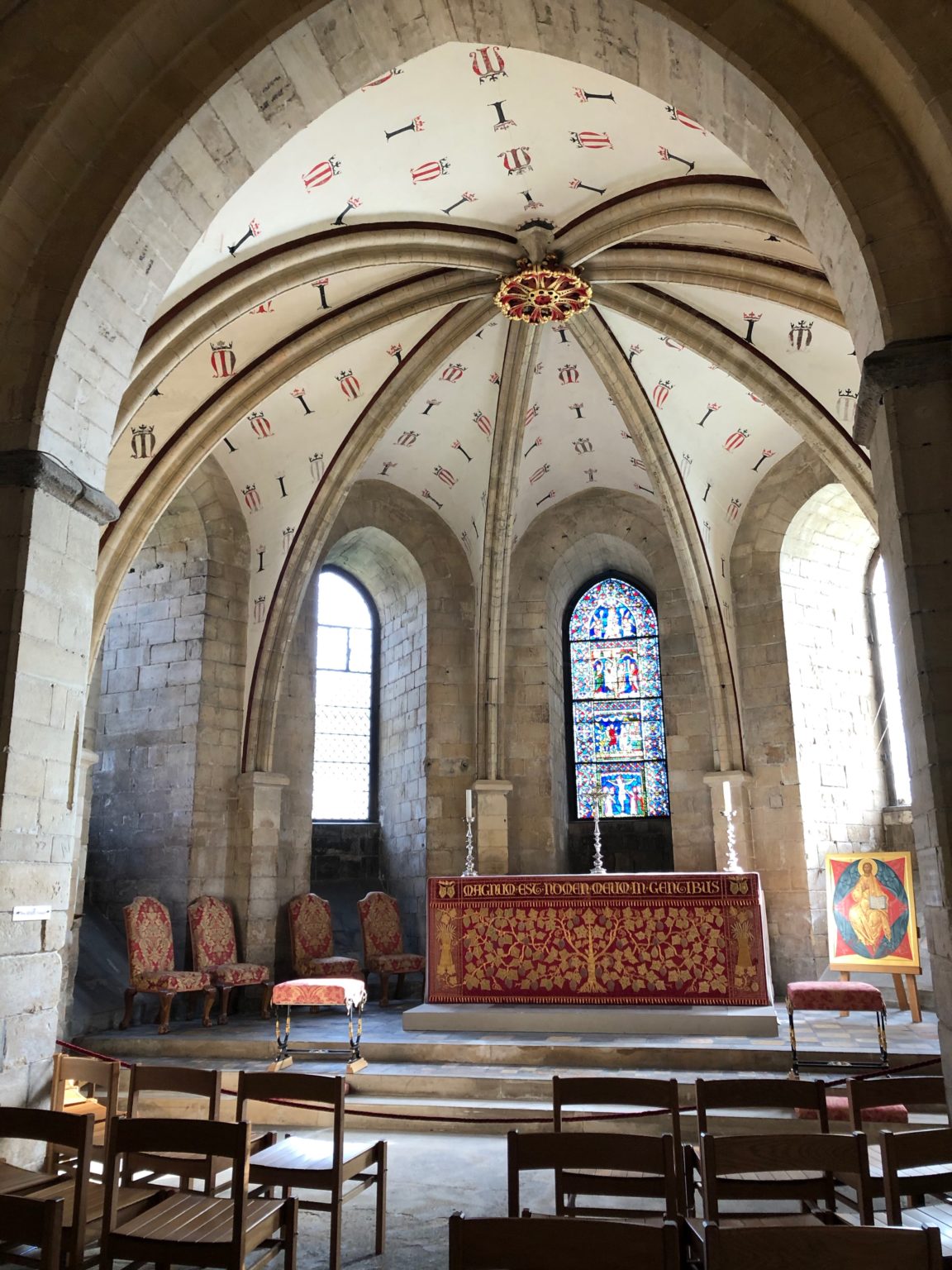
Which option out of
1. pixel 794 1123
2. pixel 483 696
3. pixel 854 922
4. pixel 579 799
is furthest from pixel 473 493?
pixel 794 1123

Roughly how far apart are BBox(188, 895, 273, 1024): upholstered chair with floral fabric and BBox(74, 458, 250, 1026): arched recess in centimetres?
27

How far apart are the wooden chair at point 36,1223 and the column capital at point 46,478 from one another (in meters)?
3.20

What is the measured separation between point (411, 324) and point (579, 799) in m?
5.87

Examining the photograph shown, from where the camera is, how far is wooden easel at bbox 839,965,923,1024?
8.44 meters

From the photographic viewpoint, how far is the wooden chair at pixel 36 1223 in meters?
2.54

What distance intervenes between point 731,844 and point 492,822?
2.71 metres

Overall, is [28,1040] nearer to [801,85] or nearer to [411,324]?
[801,85]

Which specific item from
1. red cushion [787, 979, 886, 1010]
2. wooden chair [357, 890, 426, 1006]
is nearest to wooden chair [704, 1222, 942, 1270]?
red cushion [787, 979, 886, 1010]

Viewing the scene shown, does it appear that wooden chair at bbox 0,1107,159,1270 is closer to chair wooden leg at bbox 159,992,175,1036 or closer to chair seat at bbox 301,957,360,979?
chair wooden leg at bbox 159,992,175,1036

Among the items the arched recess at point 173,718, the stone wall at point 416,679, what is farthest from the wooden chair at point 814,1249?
the stone wall at point 416,679

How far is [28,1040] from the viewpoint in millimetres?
4543

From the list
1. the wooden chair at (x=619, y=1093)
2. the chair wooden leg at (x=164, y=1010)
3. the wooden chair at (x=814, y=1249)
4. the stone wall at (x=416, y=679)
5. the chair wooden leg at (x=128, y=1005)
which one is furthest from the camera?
the stone wall at (x=416, y=679)

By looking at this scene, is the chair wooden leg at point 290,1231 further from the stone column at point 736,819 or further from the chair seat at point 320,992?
the stone column at point 736,819

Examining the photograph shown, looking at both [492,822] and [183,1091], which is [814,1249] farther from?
[492,822]
